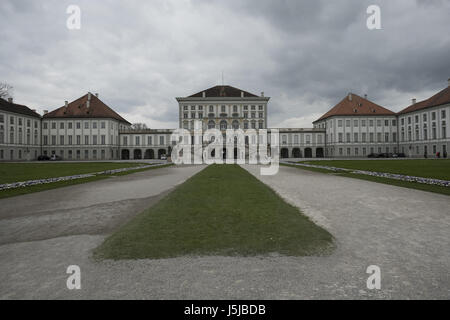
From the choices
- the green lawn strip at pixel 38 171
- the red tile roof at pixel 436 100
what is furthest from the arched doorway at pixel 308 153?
the green lawn strip at pixel 38 171

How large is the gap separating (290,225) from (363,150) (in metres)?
67.6

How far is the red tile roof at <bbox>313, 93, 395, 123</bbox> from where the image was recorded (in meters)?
64.6

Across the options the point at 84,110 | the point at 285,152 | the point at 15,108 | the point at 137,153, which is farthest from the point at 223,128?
the point at 15,108

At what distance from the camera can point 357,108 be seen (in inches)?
2591

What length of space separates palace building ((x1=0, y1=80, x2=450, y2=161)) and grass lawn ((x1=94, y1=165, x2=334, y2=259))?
59.5 metres

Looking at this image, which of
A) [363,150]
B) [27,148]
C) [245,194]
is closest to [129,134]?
[27,148]

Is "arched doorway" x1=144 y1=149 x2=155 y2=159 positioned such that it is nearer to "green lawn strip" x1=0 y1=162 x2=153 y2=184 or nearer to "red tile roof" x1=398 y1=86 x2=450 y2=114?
"green lawn strip" x1=0 y1=162 x2=153 y2=184

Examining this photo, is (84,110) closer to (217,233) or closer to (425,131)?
(217,233)

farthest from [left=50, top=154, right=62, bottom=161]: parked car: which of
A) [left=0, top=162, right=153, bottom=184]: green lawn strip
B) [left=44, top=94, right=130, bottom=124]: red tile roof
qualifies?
[left=0, top=162, right=153, bottom=184]: green lawn strip

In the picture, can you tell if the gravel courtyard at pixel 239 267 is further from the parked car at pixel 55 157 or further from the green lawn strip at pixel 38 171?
the parked car at pixel 55 157

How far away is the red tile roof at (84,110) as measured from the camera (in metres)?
62.9

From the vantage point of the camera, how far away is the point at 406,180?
13.1 metres

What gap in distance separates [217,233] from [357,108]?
70.7 m
